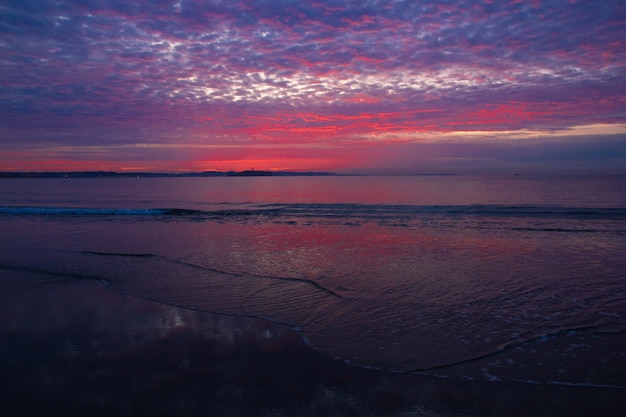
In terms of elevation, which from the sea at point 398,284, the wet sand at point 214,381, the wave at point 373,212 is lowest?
the wet sand at point 214,381

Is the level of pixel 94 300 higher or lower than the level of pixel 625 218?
lower

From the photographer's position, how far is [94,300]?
7973mm

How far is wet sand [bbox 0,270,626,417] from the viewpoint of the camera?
13.7 ft

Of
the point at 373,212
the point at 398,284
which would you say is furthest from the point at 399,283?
the point at 373,212

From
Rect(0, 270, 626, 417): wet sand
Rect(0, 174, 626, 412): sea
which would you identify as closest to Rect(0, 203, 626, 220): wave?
Rect(0, 174, 626, 412): sea

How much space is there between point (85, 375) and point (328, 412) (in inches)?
119

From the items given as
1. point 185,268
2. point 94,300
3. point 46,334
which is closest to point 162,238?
point 185,268

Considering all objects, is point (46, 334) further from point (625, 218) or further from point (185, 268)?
point (625, 218)

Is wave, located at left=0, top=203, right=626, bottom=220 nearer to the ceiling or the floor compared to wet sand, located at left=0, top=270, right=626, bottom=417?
nearer to the ceiling

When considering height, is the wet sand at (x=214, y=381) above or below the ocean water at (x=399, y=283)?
below

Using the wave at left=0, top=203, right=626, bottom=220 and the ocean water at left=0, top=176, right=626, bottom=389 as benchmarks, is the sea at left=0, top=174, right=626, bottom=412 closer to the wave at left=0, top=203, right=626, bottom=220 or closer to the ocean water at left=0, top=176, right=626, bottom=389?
the ocean water at left=0, top=176, right=626, bottom=389

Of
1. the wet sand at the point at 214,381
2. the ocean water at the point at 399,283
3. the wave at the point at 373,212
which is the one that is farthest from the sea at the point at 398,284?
the wave at the point at 373,212

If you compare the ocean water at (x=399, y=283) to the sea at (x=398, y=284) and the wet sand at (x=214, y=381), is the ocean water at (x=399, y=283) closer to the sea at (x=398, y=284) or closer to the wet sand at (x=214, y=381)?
the sea at (x=398, y=284)

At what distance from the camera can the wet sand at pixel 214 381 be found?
13.7ft
